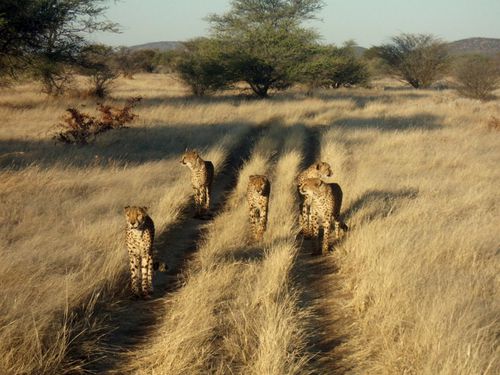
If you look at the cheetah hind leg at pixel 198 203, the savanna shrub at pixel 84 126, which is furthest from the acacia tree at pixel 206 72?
the cheetah hind leg at pixel 198 203

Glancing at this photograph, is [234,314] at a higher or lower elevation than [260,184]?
lower

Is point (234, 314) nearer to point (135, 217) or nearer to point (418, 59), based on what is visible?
point (135, 217)

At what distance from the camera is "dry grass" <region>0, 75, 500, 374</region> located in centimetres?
339

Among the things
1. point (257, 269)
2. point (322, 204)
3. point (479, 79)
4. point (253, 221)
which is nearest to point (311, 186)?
point (322, 204)

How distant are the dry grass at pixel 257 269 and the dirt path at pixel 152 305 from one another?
0.10m

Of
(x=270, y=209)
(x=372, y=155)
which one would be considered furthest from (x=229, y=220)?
(x=372, y=155)

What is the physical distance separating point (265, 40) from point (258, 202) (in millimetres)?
23415

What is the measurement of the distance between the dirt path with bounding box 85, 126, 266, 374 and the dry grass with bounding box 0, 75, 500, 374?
96 millimetres

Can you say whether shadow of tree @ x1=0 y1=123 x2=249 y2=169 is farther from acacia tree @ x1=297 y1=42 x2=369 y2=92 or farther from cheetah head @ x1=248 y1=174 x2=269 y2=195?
acacia tree @ x1=297 y1=42 x2=369 y2=92

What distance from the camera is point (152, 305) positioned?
14.5ft

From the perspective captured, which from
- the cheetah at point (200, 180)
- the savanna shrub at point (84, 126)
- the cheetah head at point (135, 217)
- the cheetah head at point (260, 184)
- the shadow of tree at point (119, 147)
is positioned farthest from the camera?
the savanna shrub at point (84, 126)

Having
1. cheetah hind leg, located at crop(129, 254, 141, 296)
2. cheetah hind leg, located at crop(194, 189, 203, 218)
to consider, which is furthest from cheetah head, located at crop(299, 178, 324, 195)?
cheetah hind leg, located at crop(129, 254, 141, 296)

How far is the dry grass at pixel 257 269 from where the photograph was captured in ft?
11.1

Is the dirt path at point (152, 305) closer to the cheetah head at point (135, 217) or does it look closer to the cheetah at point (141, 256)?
the cheetah at point (141, 256)
